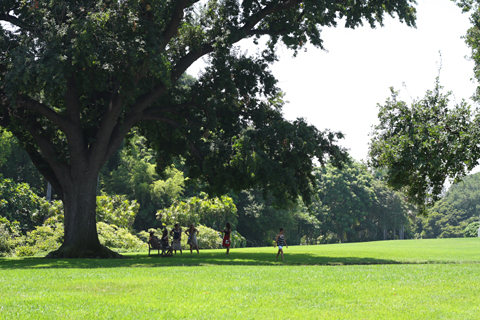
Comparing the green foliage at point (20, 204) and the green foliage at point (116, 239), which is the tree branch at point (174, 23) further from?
the green foliage at point (20, 204)

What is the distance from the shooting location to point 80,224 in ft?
67.8

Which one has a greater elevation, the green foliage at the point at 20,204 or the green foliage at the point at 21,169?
the green foliage at the point at 21,169

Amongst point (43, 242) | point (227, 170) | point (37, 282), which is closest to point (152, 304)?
point (37, 282)

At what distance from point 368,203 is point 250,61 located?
58.6 meters

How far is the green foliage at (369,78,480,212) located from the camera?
18.9 m

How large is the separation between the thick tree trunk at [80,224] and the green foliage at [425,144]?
1299 cm

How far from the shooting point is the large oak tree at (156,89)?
18.6 meters

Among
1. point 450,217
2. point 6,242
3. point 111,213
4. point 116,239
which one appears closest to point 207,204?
point 111,213

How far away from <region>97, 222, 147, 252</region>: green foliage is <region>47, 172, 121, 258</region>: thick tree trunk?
9679mm

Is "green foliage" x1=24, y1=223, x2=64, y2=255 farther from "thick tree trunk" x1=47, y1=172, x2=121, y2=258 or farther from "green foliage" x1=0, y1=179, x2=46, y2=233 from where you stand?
"thick tree trunk" x1=47, y1=172, x2=121, y2=258

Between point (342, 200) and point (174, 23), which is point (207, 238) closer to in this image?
point (174, 23)

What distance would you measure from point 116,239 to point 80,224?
11123 mm

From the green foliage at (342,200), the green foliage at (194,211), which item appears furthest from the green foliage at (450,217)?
the green foliage at (194,211)

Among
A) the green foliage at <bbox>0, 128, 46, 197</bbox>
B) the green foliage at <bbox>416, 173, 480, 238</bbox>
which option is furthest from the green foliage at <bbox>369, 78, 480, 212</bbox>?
the green foliage at <bbox>416, 173, 480, 238</bbox>
